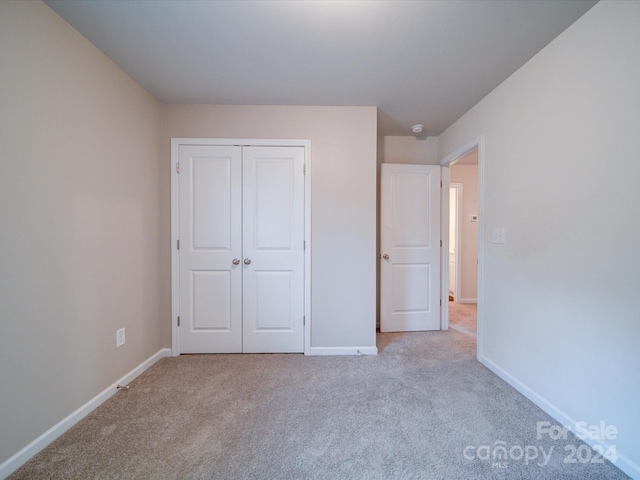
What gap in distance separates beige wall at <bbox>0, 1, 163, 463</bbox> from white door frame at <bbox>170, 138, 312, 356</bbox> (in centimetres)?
29

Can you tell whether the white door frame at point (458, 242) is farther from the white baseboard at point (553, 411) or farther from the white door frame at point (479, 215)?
the white baseboard at point (553, 411)

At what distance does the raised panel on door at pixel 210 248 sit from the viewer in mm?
2277

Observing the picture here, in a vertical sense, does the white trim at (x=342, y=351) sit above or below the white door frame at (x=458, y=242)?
below

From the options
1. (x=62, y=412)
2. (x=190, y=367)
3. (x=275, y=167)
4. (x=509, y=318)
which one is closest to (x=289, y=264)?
(x=275, y=167)

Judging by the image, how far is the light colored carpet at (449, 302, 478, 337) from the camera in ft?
9.62

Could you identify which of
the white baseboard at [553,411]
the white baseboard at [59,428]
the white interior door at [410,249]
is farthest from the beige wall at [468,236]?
the white baseboard at [59,428]

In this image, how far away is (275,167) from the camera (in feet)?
7.53

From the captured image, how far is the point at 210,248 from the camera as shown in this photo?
2299mm

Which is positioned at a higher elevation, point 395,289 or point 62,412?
point 395,289

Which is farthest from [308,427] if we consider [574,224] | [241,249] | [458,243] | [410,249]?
[458,243]

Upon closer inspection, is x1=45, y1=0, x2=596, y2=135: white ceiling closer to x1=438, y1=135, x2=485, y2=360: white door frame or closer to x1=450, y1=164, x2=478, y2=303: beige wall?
x1=438, y1=135, x2=485, y2=360: white door frame

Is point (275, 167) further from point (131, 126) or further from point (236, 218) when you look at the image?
point (131, 126)

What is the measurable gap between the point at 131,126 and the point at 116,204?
26.2 inches

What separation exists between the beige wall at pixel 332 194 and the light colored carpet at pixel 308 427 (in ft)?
1.38
